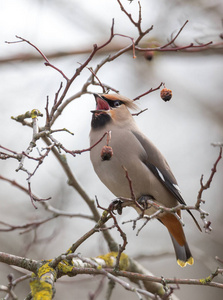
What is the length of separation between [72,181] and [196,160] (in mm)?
4320

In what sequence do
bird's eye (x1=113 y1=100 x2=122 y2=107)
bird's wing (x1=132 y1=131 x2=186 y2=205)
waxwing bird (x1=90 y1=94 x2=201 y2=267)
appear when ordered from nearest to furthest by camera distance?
waxwing bird (x1=90 y1=94 x2=201 y2=267) < bird's wing (x1=132 y1=131 x2=186 y2=205) < bird's eye (x1=113 y1=100 x2=122 y2=107)

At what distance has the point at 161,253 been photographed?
5215 millimetres

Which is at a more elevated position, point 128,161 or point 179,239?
point 128,161

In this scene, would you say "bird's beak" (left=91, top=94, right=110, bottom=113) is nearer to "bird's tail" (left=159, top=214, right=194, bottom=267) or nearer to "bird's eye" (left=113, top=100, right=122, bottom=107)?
"bird's eye" (left=113, top=100, right=122, bottom=107)


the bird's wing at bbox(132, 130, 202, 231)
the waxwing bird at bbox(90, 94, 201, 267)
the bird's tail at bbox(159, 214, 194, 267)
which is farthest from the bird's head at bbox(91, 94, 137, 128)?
the bird's tail at bbox(159, 214, 194, 267)

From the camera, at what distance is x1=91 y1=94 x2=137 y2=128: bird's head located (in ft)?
14.3

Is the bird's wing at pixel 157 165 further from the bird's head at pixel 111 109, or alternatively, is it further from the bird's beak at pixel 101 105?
the bird's beak at pixel 101 105

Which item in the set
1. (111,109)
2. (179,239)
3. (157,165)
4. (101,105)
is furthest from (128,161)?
(179,239)

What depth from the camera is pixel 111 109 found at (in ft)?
14.7

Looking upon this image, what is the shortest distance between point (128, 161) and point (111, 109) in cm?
59

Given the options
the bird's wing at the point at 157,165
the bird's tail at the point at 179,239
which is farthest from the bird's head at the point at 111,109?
the bird's tail at the point at 179,239

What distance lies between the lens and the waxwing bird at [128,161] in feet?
13.4

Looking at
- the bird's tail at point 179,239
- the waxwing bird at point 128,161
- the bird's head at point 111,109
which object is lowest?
the bird's tail at point 179,239

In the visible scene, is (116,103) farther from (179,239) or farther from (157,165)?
(179,239)
